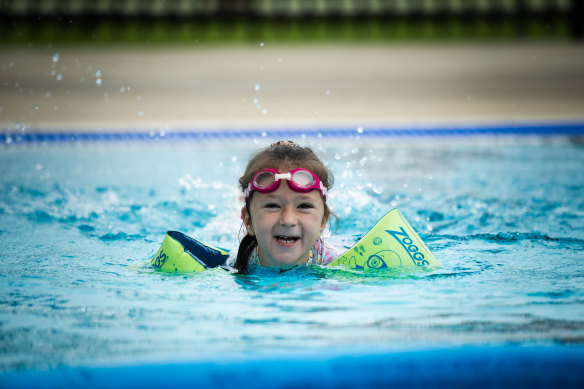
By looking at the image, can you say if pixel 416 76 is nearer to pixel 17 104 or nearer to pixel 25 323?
pixel 17 104

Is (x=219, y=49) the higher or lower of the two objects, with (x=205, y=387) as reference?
higher

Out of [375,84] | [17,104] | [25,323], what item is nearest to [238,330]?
[25,323]

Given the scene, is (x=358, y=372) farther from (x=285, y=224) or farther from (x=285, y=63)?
(x=285, y=63)

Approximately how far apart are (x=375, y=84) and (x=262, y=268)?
24.2ft

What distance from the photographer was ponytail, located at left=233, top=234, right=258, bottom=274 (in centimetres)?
318

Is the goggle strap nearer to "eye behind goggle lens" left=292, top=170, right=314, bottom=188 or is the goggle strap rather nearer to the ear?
"eye behind goggle lens" left=292, top=170, right=314, bottom=188

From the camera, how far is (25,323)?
2.34 meters

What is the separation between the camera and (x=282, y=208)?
2.99 metres

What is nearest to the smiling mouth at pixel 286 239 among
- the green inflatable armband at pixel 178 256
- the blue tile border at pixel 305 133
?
the green inflatable armband at pixel 178 256

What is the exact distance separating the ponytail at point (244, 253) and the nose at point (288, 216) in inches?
11.4

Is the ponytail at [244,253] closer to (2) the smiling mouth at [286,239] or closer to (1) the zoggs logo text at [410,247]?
(2) the smiling mouth at [286,239]

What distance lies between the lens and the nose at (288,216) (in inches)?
114

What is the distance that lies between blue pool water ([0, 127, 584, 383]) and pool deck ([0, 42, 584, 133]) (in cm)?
109

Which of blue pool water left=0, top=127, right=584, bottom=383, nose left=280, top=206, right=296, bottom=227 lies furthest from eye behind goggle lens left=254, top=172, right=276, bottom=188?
blue pool water left=0, top=127, right=584, bottom=383
